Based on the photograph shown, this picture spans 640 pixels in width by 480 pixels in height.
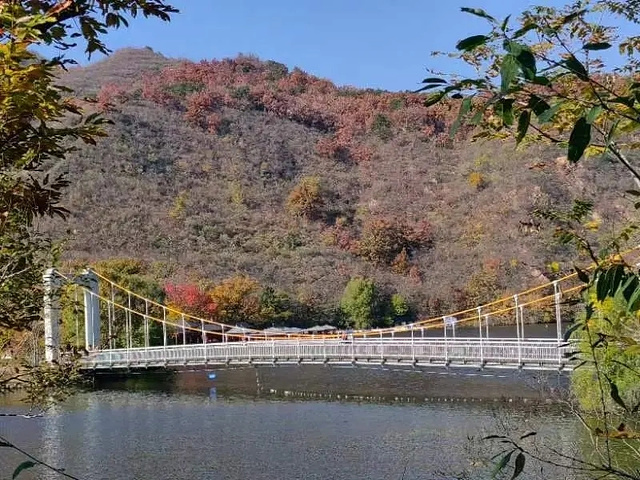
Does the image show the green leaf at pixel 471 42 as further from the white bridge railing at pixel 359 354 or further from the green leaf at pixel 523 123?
the white bridge railing at pixel 359 354

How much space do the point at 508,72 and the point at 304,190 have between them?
40.3 metres

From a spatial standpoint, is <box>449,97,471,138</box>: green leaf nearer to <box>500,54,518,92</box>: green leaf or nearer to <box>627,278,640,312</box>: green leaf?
<box>500,54,518,92</box>: green leaf

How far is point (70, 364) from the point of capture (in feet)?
9.07

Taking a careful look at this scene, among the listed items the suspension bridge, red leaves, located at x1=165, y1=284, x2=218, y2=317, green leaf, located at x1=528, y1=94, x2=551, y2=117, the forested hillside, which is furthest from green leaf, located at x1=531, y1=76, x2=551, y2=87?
the forested hillside

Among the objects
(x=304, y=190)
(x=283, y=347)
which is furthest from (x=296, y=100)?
(x=283, y=347)

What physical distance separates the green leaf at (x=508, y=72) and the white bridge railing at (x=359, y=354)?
13.3 m

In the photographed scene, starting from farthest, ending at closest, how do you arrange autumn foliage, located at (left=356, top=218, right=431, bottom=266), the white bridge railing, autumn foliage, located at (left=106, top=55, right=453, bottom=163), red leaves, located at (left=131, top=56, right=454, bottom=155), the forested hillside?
red leaves, located at (left=131, top=56, right=454, bottom=155) → autumn foliage, located at (left=106, top=55, right=453, bottom=163) → autumn foliage, located at (left=356, top=218, right=431, bottom=266) → the forested hillside → the white bridge railing

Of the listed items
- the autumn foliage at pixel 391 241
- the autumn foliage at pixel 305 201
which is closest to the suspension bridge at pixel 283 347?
the autumn foliage at pixel 391 241

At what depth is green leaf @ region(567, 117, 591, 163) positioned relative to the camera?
88 cm

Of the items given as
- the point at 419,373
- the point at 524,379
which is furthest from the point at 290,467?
the point at 419,373

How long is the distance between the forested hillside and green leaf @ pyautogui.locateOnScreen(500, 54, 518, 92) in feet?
86.2

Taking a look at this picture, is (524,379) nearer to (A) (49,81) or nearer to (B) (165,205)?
(A) (49,81)

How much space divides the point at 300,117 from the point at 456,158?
414 inches

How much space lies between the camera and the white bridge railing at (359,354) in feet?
47.9
